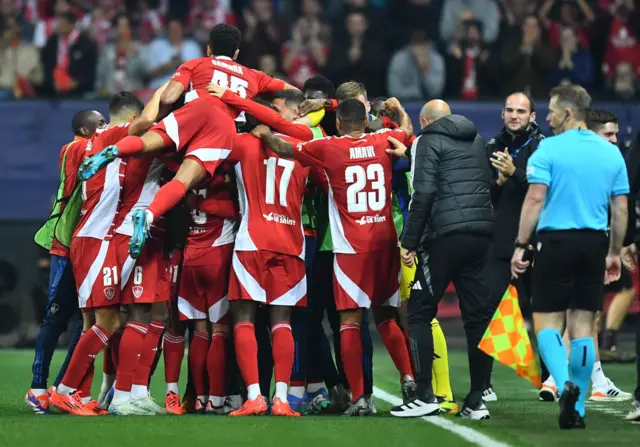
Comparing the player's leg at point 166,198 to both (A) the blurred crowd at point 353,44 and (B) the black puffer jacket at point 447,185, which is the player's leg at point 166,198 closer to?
(B) the black puffer jacket at point 447,185

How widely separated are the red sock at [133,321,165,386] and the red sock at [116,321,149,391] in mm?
91

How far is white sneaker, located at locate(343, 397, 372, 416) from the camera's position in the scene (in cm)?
934

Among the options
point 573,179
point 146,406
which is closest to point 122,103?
point 146,406

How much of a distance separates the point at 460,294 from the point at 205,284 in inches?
70.6

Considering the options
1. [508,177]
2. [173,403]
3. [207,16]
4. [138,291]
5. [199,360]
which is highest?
[207,16]

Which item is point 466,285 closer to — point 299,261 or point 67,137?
point 299,261

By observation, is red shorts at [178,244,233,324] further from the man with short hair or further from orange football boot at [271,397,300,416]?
the man with short hair

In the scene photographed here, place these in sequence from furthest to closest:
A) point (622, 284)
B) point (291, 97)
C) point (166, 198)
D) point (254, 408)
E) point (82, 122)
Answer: point (622, 284) → point (82, 122) → point (291, 97) → point (254, 408) → point (166, 198)

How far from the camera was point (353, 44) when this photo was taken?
57.9 feet

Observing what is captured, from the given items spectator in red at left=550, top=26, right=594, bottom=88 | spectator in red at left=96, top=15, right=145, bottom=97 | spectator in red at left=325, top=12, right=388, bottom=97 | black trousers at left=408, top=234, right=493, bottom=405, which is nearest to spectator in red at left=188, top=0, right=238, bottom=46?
spectator in red at left=96, top=15, right=145, bottom=97

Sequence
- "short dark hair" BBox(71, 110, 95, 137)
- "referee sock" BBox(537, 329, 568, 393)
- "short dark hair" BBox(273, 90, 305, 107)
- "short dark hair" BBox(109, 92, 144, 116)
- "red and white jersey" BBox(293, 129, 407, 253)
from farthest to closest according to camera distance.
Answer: "short dark hair" BBox(71, 110, 95, 137)
"short dark hair" BBox(273, 90, 305, 107)
"short dark hair" BBox(109, 92, 144, 116)
"red and white jersey" BBox(293, 129, 407, 253)
"referee sock" BBox(537, 329, 568, 393)

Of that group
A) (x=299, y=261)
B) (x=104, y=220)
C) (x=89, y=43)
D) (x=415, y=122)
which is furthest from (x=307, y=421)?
(x=89, y=43)

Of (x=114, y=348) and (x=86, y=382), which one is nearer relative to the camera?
(x=86, y=382)

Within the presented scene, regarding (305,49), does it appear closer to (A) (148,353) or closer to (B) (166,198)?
(A) (148,353)
